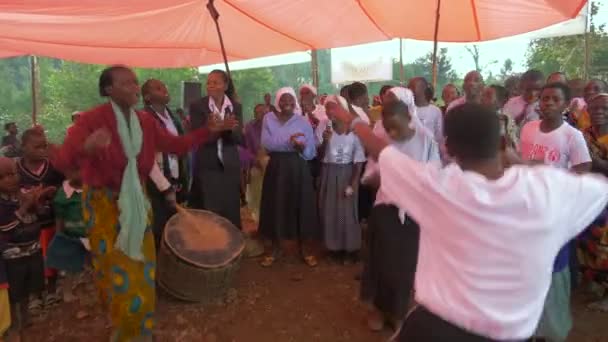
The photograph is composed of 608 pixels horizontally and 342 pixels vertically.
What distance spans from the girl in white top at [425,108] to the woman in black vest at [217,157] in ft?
6.55

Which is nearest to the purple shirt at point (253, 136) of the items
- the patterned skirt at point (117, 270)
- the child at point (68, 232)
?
the child at point (68, 232)

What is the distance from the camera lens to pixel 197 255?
3.96m

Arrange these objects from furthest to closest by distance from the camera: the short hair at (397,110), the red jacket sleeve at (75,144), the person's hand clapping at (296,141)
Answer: the person's hand clapping at (296,141), the short hair at (397,110), the red jacket sleeve at (75,144)

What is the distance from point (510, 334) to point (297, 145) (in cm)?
354

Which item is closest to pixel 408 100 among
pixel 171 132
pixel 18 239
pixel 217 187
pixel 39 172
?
pixel 217 187

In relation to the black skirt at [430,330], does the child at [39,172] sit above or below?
above

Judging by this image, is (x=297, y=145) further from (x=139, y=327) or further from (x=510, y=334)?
(x=510, y=334)

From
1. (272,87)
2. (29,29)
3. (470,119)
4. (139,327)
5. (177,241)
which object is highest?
(272,87)

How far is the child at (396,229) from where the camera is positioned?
3.20m

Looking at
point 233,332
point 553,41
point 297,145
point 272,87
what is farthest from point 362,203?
point 272,87

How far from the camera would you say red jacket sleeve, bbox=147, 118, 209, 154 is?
11.0ft

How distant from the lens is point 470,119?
1.52 m

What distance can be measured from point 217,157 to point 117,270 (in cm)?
185

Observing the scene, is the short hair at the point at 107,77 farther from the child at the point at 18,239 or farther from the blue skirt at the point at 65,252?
the blue skirt at the point at 65,252
